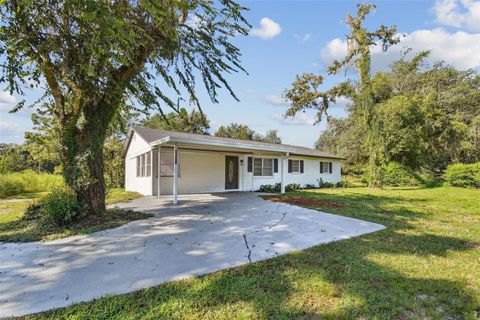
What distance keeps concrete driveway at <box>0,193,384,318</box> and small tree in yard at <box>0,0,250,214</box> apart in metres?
2.12

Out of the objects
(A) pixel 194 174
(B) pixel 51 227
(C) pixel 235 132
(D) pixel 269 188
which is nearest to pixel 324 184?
(D) pixel 269 188

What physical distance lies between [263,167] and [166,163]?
614cm

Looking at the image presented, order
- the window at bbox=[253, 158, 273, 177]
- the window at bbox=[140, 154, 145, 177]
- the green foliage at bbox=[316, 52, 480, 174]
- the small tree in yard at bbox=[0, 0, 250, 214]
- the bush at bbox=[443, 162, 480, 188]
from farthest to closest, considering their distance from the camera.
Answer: the green foliage at bbox=[316, 52, 480, 174] < the bush at bbox=[443, 162, 480, 188] < the window at bbox=[253, 158, 273, 177] < the window at bbox=[140, 154, 145, 177] < the small tree in yard at bbox=[0, 0, 250, 214]

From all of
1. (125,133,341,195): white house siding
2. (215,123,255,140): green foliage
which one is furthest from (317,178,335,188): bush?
(215,123,255,140): green foliage

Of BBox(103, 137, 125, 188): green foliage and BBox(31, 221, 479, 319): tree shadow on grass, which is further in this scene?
BBox(103, 137, 125, 188): green foliage

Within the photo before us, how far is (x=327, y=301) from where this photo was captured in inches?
112

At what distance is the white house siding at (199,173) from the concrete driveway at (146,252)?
5770 millimetres

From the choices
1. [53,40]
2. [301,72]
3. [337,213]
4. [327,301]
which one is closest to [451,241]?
[337,213]

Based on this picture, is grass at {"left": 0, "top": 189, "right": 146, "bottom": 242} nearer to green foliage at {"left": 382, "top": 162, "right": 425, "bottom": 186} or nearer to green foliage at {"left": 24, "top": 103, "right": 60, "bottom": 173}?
green foliage at {"left": 24, "top": 103, "right": 60, "bottom": 173}

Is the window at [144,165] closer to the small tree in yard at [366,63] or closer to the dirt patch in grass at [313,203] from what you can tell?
the dirt patch in grass at [313,203]

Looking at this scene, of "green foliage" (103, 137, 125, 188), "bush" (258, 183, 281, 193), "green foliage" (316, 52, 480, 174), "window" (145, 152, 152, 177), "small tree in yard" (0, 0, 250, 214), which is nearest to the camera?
"small tree in yard" (0, 0, 250, 214)

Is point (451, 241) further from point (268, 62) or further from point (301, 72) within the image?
point (301, 72)

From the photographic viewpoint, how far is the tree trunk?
6.39 m

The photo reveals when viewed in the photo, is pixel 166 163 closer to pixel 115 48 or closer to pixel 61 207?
pixel 61 207
